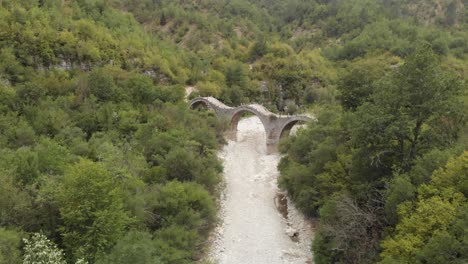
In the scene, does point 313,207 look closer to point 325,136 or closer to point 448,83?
point 325,136

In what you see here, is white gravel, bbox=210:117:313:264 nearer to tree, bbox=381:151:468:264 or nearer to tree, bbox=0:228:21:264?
tree, bbox=381:151:468:264

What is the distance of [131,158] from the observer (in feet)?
98.1

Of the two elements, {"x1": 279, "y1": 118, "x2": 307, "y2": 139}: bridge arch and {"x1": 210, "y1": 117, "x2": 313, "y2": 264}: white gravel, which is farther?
{"x1": 279, "y1": 118, "x2": 307, "y2": 139}: bridge arch

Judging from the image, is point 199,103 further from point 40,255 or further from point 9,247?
point 40,255

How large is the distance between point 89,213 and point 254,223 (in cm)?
1440

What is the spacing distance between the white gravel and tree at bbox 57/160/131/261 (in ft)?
26.4

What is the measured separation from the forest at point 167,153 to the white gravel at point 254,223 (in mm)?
1485

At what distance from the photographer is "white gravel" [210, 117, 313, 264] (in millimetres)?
26703

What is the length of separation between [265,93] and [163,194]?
50.1m

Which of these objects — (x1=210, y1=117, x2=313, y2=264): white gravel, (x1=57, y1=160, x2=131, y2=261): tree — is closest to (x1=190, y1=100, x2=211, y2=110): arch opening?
(x1=210, y1=117, x2=313, y2=264): white gravel

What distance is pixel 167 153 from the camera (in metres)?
33.6

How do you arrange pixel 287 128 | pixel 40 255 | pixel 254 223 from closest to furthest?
pixel 40 255
pixel 254 223
pixel 287 128

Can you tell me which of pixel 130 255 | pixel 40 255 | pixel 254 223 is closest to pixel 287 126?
pixel 254 223

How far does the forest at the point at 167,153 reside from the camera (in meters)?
18.7
